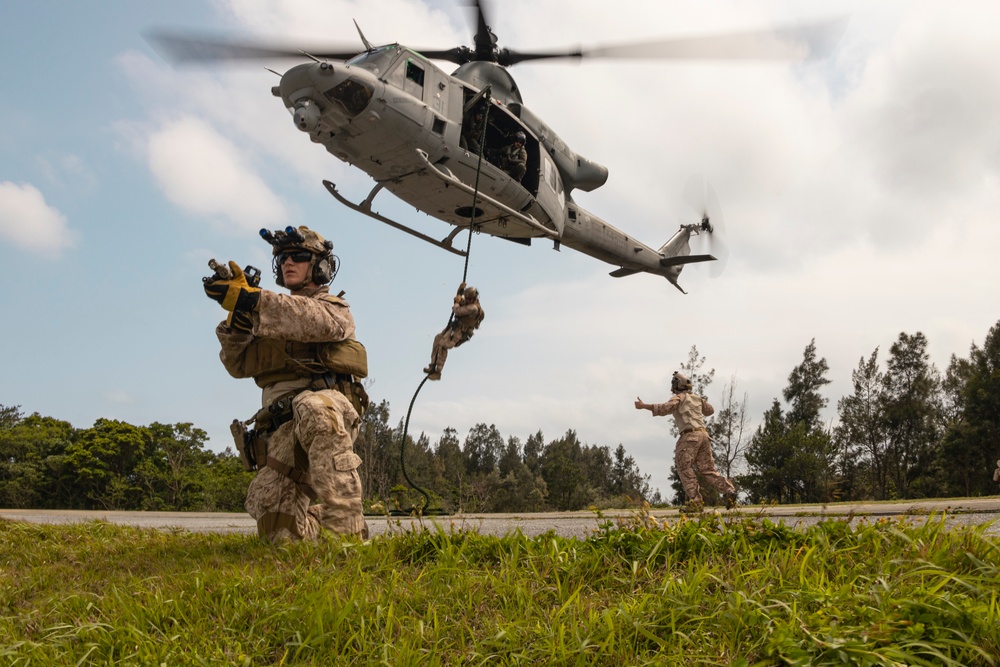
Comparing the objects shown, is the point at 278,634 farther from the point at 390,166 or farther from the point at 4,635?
the point at 390,166

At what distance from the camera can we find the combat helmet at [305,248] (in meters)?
4.81

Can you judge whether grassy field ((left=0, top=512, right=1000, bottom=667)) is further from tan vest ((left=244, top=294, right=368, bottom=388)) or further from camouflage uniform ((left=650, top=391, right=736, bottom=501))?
camouflage uniform ((left=650, top=391, right=736, bottom=501))

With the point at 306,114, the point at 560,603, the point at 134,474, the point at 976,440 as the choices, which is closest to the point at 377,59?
the point at 306,114

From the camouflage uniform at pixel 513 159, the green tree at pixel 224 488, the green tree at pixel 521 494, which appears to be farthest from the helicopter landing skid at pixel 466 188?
the green tree at pixel 521 494

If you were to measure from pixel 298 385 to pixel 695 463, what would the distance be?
7626mm

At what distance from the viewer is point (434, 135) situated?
1180cm

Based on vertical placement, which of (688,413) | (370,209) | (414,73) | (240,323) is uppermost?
(414,73)

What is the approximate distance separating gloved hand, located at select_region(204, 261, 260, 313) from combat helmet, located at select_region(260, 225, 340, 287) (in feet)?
2.00

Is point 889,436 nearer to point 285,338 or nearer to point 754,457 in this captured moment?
point 754,457

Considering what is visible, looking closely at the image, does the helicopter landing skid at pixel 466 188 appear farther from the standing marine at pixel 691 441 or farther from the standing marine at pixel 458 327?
the standing marine at pixel 458 327

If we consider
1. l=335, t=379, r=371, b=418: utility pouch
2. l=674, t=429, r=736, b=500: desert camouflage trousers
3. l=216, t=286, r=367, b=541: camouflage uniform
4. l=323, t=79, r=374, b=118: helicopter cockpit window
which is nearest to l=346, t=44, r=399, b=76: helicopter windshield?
l=323, t=79, r=374, b=118: helicopter cockpit window

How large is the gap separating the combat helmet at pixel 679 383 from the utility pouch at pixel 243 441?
7.62 meters

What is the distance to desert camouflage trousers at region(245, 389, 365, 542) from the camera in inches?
164

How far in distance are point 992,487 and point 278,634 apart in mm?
32845
